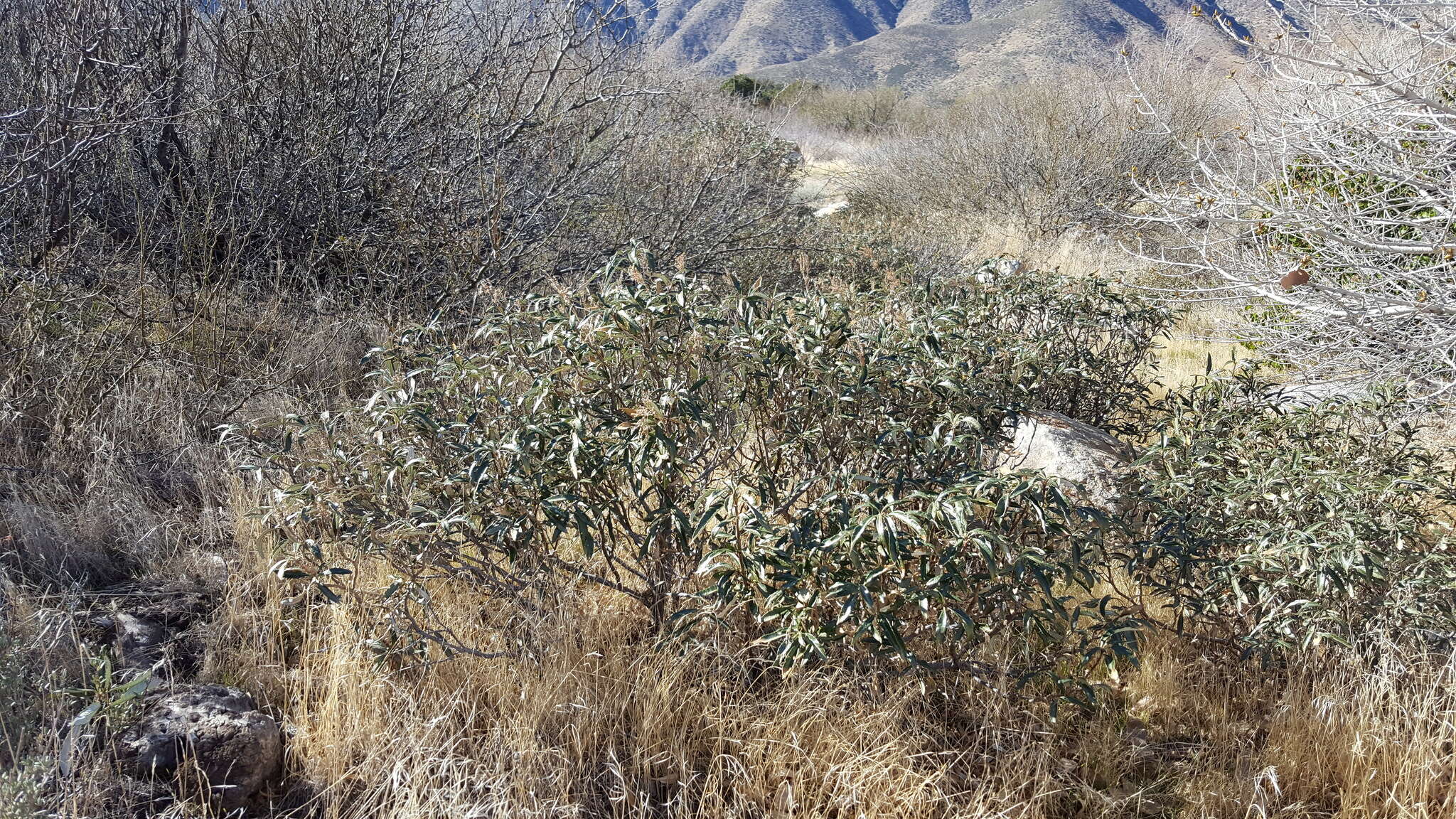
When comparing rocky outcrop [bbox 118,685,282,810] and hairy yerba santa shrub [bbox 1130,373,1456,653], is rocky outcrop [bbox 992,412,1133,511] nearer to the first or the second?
hairy yerba santa shrub [bbox 1130,373,1456,653]

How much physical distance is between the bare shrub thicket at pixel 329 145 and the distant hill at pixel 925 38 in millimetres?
30383

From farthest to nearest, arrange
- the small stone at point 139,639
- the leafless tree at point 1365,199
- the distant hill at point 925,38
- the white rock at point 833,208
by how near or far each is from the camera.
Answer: the distant hill at point 925,38 → the white rock at point 833,208 → the leafless tree at point 1365,199 → the small stone at point 139,639

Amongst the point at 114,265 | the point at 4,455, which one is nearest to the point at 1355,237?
the point at 4,455

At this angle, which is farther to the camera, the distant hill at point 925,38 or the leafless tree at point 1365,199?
the distant hill at point 925,38

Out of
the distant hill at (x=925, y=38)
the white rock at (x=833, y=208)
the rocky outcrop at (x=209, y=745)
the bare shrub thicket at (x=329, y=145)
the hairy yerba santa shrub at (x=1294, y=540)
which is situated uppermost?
the bare shrub thicket at (x=329, y=145)

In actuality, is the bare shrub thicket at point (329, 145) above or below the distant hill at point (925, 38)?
above

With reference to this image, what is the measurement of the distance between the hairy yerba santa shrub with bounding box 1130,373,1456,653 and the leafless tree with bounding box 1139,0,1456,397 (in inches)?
33.6

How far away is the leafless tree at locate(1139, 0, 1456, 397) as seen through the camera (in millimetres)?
3389

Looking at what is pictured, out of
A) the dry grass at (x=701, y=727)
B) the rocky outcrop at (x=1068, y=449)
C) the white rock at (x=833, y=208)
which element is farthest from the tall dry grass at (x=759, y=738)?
the white rock at (x=833, y=208)

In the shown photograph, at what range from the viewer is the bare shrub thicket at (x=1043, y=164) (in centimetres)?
1130

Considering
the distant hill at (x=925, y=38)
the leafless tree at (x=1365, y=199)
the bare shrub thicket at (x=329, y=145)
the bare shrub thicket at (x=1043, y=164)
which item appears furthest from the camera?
the distant hill at (x=925, y=38)

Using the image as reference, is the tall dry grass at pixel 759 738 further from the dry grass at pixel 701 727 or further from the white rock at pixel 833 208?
the white rock at pixel 833 208

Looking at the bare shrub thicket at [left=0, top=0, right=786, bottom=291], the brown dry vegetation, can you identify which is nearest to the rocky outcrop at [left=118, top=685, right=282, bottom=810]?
the brown dry vegetation

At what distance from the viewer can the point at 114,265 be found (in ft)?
15.5
